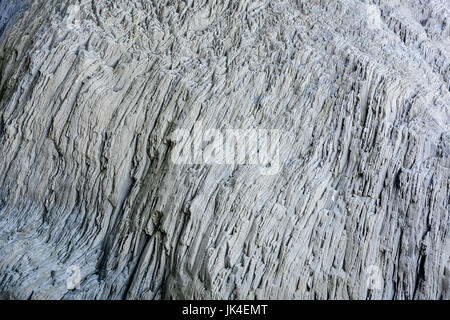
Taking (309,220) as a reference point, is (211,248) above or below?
below

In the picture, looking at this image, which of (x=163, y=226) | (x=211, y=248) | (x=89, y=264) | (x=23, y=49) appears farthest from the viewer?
(x=23, y=49)

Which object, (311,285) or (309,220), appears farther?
(309,220)

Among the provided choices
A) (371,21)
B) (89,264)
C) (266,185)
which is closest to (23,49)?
(89,264)

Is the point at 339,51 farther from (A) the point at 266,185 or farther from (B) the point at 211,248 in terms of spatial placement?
(B) the point at 211,248
